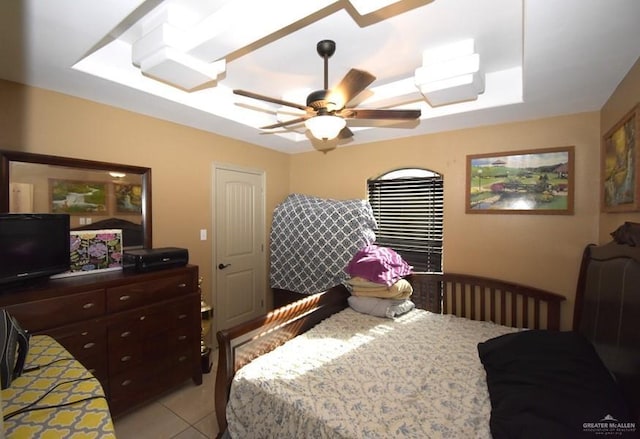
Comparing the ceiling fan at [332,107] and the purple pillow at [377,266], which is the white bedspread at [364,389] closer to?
the purple pillow at [377,266]

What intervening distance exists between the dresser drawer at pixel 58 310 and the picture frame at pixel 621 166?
326 cm

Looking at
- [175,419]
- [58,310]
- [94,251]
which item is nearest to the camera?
[58,310]

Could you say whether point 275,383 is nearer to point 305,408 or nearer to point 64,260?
point 305,408

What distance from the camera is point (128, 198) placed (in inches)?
99.0

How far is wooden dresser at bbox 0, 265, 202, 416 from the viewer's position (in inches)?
69.2

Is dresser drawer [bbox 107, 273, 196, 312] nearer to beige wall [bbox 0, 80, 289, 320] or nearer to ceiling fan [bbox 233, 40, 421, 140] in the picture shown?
beige wall [bbox 0, 80, 289, 320]

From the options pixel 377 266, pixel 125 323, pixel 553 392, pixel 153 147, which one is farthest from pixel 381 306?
pixel 153 147

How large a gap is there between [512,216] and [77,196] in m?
3.64

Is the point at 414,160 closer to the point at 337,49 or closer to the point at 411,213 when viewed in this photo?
the point at 411,213

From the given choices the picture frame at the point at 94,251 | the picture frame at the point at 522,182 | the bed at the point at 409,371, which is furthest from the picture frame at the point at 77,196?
the picture frame at the point at 522,182

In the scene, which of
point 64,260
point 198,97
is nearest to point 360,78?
point 198,97

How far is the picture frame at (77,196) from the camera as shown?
6.98ft

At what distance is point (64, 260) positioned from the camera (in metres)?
2.01

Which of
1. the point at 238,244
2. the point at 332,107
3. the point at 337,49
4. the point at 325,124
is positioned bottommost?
the point at 238,244
